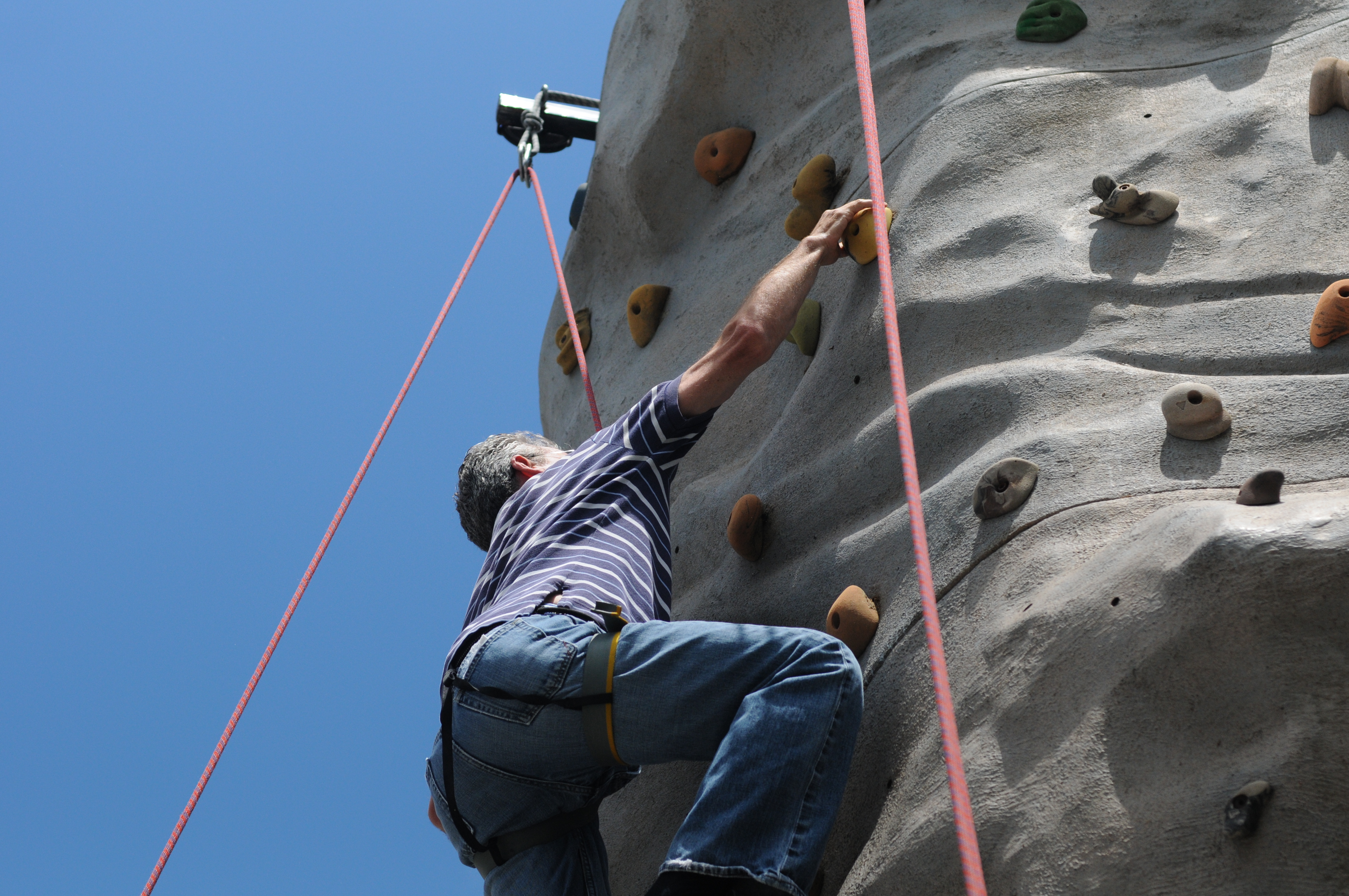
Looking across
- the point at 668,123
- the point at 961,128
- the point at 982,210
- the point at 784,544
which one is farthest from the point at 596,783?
the point at 668,123

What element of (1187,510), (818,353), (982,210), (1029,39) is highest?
(1029,39)

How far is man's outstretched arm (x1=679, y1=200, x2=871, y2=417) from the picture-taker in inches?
86.1

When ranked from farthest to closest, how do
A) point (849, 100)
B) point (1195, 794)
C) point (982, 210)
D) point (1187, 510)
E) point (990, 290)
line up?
point (849, 100)
point (982, 210)
point (990, 290)
point (1187, 510)
point (1195, 794)

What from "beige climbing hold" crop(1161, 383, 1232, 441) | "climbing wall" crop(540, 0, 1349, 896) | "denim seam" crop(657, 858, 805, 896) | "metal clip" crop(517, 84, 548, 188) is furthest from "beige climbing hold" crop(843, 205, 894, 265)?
"metal clip" crop(517, 84, 548, 188)

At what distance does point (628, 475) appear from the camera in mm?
2236

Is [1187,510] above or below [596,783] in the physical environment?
above

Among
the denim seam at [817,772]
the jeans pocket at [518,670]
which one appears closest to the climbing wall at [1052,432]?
the denim seam at [817,772]

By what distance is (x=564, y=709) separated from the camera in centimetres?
178

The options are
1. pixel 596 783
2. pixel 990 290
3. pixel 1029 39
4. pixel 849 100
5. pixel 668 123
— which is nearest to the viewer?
pixel 596 783

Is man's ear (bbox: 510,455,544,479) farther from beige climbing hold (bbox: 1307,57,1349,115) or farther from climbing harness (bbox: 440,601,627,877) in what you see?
beige climbing hold (bbox: 1307,57,1349,115)

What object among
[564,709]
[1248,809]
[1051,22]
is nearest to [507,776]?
[564,709]

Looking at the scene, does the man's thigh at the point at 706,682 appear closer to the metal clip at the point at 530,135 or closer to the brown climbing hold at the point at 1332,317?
the brown climbing hold at the point at 1332,317

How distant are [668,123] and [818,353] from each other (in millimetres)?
1222

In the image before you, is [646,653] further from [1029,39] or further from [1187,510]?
[1029,39]
